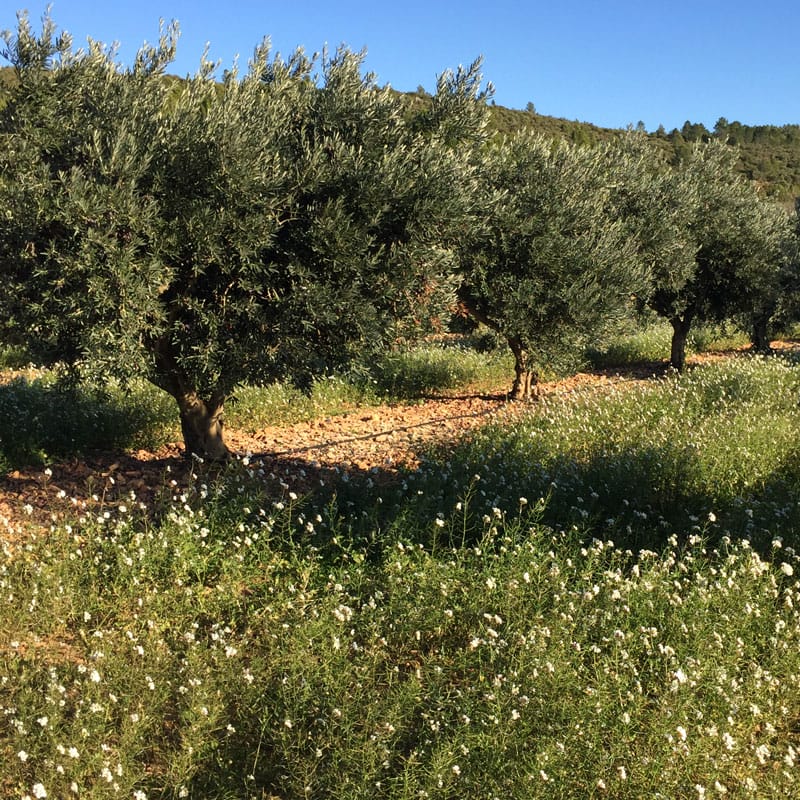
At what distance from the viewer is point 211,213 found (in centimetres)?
669

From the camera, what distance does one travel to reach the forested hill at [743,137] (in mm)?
82938

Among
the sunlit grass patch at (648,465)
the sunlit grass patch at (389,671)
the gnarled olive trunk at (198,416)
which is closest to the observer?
the sunlit grass patch at (389,671)

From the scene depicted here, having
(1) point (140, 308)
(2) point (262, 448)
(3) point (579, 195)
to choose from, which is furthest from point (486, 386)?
(1) point (140, 308)

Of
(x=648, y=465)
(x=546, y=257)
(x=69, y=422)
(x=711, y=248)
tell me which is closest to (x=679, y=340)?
(x=711, y=248)

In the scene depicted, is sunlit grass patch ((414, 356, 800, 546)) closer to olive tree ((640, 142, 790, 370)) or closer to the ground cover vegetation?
the ground cover vegetation

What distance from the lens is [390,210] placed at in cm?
743

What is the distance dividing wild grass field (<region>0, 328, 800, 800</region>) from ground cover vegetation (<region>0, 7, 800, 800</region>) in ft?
0.09

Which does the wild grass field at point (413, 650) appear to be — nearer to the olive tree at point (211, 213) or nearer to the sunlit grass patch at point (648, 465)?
the sunlit grass patch at point (648, 465)

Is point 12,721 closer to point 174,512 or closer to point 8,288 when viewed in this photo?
point 174,512

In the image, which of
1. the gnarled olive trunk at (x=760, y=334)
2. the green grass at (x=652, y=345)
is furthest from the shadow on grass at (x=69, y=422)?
the gnarled olive trunk at (x=760, y=334)

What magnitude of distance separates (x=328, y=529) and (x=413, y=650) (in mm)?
2165

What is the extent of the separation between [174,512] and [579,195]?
10.4 metres

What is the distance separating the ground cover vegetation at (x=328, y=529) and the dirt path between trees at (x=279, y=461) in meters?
0.34

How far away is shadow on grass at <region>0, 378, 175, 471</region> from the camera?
947cm
